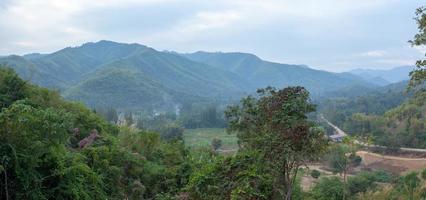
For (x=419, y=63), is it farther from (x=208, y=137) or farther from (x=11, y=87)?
(x=208, y=137)

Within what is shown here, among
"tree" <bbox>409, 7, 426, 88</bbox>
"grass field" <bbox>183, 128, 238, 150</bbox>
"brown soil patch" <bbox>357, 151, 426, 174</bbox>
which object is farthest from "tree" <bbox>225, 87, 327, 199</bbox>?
"grass field" <bbox>183, 128, 238, 150</bbox>

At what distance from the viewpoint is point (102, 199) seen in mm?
10320

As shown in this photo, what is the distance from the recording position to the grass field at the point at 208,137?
60.1m

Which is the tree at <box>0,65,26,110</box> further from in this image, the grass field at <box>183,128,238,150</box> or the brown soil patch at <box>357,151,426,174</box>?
the grass field at <box>183,128,238,150</box>

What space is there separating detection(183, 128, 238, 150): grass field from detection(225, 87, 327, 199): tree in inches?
1951

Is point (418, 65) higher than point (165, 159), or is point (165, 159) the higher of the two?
point (418, 65)

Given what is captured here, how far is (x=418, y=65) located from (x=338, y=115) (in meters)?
74.6

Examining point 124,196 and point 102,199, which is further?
point 124,196

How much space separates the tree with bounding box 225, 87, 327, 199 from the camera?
7.20 metres

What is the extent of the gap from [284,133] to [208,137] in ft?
198

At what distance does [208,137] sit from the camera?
67438mm

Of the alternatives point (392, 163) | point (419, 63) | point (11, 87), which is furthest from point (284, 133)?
point (392, 163)

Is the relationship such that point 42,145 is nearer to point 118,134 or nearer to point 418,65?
point 418,65

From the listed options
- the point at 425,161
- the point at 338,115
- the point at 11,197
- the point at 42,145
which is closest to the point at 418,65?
the point at 42,145
